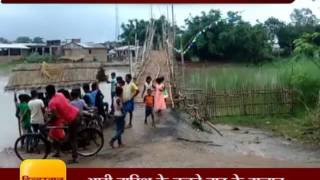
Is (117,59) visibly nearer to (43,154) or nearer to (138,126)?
(138,126)

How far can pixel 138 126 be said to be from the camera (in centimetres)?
303

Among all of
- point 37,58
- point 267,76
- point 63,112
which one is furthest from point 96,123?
point 267,76

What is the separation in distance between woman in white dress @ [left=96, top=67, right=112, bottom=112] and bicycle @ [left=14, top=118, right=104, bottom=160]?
16 centimetres

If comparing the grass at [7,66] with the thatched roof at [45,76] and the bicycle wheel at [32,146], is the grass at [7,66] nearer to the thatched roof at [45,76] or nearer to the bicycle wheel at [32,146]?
the thatched roof at [45,76]

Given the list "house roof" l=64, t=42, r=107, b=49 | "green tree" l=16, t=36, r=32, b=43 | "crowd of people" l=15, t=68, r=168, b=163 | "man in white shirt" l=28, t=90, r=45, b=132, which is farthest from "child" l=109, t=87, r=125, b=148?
"green tree" l=16, t=36, r=32, b=43

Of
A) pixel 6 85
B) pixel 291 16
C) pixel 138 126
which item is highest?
pixel 291 16

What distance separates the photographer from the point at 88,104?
9.84 feet

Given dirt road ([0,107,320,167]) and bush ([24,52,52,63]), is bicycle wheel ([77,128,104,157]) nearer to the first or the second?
dirt road ([0,107,320,167])

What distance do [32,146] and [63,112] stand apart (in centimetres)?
22

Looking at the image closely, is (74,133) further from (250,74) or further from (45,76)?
(250,74)

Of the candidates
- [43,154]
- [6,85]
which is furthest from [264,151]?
[6,85]

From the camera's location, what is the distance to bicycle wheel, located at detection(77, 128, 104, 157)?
2.92 meters

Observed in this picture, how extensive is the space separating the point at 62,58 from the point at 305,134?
1.35 m

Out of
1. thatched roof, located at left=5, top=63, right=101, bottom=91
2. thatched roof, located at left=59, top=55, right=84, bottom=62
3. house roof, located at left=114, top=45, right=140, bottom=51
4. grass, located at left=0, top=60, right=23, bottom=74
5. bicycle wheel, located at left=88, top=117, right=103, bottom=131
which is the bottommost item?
bicycle wheel, located at left=88, top=117, right=103, bottom=131
